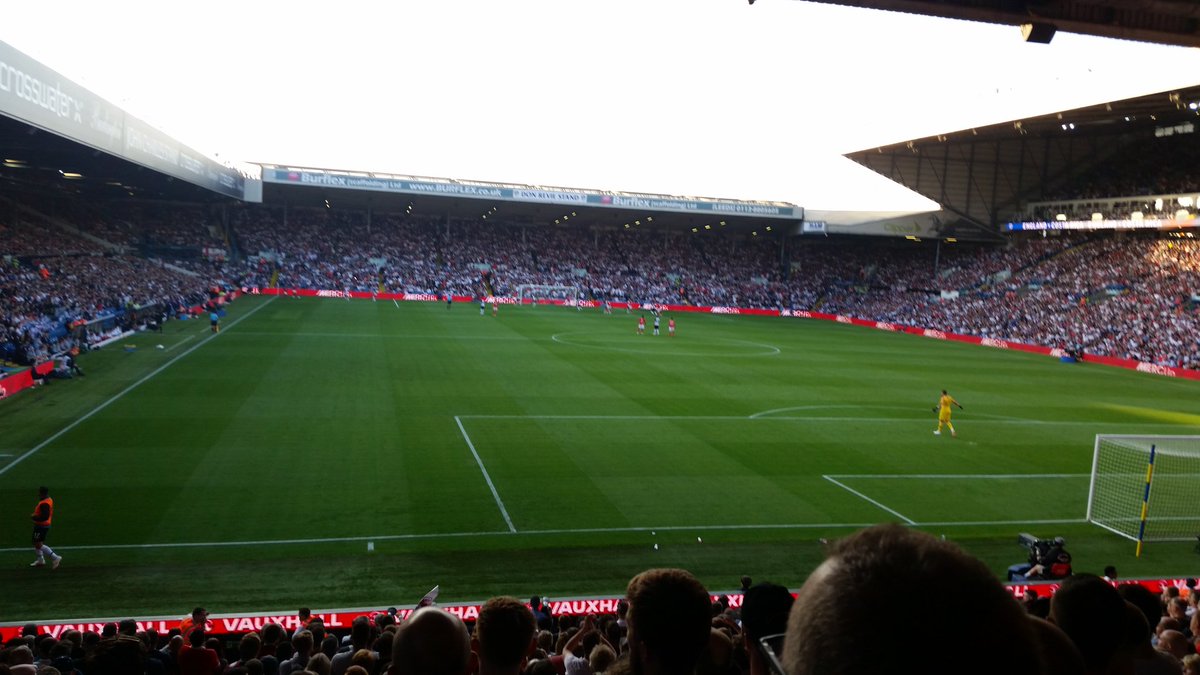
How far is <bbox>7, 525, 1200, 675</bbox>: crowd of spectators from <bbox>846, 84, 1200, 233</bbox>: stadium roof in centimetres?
6487

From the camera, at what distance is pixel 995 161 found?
73.4 metres

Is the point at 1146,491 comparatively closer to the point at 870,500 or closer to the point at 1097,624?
the point at 870,500

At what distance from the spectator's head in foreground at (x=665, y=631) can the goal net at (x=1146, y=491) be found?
16571 millimetres

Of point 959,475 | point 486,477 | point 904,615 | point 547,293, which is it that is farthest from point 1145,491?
point 547,293

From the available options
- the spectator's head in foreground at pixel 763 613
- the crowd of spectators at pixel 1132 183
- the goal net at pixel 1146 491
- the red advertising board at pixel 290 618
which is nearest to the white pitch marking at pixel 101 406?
the red advertising board at pixel 290 618

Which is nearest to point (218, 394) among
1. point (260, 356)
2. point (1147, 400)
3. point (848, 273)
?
point (260, 356)

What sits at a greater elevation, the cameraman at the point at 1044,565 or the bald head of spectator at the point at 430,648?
the bald head of spectator at the point at 430,648

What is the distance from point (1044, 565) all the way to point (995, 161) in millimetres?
70176

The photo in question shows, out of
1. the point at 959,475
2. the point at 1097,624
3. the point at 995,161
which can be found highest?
the point at 995,161

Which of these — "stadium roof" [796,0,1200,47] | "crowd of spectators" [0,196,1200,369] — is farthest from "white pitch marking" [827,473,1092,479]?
"crowd of spectators" [0,196,1200,369]

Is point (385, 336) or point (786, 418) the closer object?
point (786, 418)

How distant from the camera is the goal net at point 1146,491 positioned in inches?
664

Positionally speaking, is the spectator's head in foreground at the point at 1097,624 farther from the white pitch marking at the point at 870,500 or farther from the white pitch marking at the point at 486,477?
the white pitch marking at the point at 870,500

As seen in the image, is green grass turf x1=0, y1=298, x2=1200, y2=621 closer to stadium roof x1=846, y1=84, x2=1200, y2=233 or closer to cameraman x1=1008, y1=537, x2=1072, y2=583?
cameraman x1=1008, y1=537, x2=1072, y2=583
